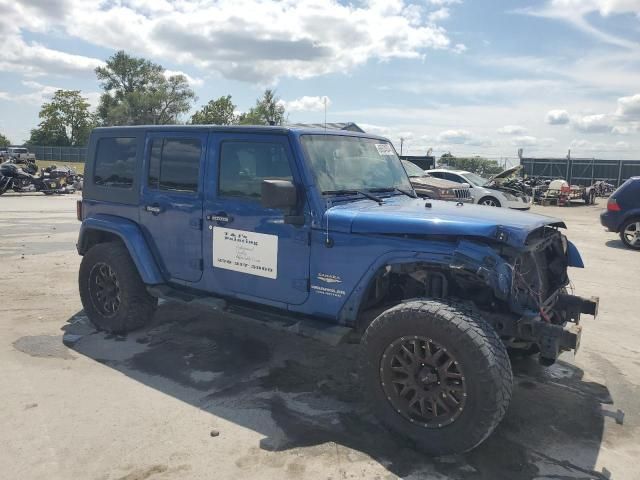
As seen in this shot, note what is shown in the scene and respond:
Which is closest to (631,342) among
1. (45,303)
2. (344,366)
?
(344,366)

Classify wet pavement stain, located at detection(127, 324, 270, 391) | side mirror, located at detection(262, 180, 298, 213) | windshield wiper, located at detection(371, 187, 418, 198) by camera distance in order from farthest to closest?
1. windshield wiper, located at detection(371, 187, 418, 198)
2. wet pavement stain, located at detection(127, 324, 270, 391)
3. side mirror, located at detection(262, 180, 298, 213)

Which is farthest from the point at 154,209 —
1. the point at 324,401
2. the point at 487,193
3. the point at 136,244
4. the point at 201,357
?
the point at 487,193

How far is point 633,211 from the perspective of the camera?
11.1 m

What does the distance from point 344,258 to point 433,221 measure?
0.68 metres

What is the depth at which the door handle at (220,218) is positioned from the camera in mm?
4254

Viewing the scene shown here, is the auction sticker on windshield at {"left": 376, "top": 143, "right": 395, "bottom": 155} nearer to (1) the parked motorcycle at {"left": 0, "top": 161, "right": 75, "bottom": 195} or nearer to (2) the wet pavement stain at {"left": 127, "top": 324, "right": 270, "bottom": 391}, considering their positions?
(2) the wet pavement stain at {"left": 127, "top": 324, "right": 270, "bottom": 391}

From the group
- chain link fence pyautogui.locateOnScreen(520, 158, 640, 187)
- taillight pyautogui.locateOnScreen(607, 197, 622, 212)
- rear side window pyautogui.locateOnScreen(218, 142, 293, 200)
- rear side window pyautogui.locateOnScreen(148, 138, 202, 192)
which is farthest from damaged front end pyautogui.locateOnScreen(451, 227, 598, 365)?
chain link fence pyautogui.locateOnScreen(520, 158, 640, 187)

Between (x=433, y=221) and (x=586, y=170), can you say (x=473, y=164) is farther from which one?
(x=433, y=221)

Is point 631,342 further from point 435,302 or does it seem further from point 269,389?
point 269,389

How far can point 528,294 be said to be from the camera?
3502mm

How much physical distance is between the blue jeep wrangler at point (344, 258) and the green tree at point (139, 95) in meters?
62.5

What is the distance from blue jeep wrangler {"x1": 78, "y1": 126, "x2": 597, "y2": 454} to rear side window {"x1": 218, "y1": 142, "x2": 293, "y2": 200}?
0.01m

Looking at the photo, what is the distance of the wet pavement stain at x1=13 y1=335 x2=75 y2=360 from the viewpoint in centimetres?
462

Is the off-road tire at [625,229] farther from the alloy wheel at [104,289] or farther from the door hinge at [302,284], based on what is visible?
the alloy wheel at [104,289]
